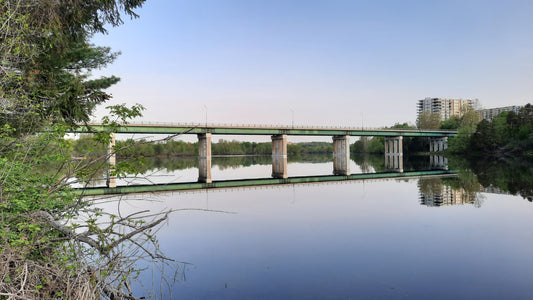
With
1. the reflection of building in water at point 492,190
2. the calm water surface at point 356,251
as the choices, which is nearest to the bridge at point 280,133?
the reflection of building in water at point 492,190

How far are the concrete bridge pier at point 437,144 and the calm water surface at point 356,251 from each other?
138847 mm

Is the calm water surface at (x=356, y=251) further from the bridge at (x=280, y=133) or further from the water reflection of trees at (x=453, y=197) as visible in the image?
the bridge at (x=280, y=133)

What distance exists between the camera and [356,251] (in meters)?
12.6

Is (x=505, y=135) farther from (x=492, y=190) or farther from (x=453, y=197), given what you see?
(x=453, y=197)

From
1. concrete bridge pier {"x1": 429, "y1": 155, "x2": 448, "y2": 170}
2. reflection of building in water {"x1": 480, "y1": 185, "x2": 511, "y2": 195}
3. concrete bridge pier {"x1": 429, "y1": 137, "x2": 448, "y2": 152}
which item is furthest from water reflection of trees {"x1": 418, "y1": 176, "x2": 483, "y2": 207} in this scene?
concrete bridge pier {"x1": 429, "y1": 137, "x2": 448, "y2": 152}

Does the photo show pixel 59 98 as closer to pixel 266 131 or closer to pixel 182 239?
pixel 182 239

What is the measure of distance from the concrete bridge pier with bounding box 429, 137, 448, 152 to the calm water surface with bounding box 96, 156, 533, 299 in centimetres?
13885

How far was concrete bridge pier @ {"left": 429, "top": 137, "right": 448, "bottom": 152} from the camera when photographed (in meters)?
150

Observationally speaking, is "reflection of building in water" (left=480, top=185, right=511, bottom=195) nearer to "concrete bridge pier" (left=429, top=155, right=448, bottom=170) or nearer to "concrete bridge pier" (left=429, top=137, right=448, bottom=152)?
"concrete bridge pier" (left=429, top=155, right=448, bottom=170)

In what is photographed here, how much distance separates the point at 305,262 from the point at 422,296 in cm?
375

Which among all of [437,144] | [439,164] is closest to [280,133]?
[439,164]

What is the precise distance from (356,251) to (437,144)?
157624 millimetres

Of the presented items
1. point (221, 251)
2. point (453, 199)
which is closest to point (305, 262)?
point (221, 251)

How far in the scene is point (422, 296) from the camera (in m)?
8.65
